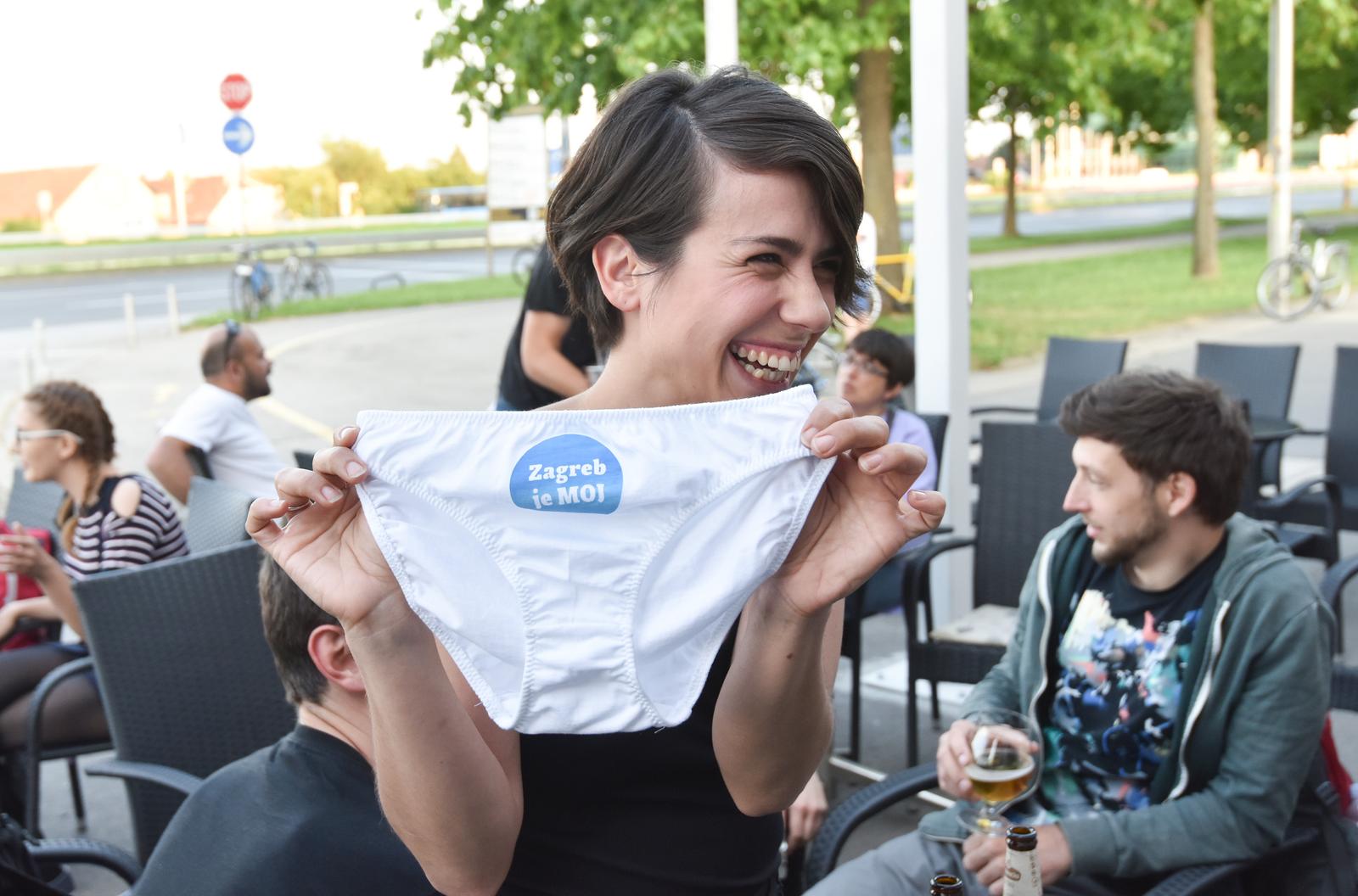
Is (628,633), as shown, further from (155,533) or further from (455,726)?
(155,533)

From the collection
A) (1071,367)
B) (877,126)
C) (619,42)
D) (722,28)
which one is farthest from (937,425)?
(877,126)

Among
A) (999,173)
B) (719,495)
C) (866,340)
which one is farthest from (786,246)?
(999,173)

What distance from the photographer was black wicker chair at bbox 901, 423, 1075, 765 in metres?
4.33

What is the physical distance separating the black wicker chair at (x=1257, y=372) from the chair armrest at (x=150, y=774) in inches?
187

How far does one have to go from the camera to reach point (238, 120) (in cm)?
1477

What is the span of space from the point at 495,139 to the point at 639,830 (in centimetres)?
1553

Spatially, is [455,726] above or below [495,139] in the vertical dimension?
below

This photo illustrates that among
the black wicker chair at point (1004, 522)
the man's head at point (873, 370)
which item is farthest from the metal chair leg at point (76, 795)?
the man's head at point (873, 370)

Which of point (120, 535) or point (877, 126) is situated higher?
point (877, 126)

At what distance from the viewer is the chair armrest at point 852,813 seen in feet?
8.41

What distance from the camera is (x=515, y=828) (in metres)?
1.38

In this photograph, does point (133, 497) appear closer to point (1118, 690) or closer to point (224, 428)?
point (224, 428)

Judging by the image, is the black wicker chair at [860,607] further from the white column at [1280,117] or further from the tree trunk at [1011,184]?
the tree trunk at [1011,184]

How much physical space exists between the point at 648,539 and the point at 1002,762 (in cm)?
131
